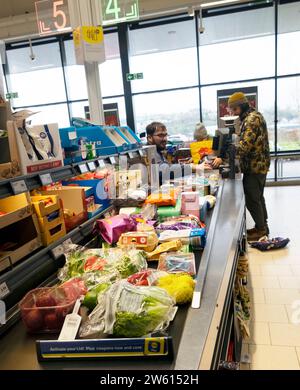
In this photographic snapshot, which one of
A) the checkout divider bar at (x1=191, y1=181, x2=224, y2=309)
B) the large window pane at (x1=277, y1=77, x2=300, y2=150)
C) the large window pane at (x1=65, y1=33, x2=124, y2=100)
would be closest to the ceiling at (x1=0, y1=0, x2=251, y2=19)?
the large window pane at (x1=65, y1=33, x2=124, y2=100)

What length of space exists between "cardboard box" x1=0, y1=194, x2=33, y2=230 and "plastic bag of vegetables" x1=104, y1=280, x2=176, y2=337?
0.52m

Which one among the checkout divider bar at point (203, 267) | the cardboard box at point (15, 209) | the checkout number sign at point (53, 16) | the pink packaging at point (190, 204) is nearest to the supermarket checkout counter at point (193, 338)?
the checkout divider bar at point (203, 267)

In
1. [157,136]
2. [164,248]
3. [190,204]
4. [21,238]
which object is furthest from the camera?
[157,136]

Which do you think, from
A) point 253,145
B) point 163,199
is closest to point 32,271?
point 163,199

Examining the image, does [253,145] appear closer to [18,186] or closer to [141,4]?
[18,186]

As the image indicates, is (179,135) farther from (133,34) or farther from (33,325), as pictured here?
(33,325)

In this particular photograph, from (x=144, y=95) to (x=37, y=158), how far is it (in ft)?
23.9

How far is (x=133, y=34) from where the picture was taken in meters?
8.30

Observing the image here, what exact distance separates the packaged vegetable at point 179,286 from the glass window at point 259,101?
7139 millimetres

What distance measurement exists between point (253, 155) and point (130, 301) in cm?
358

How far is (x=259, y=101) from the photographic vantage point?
25.8 feet

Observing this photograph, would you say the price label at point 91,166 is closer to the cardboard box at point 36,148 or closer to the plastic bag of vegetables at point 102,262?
the cardboard box at point 36,148

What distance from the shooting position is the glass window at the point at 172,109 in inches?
324

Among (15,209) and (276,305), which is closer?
(15,209)
